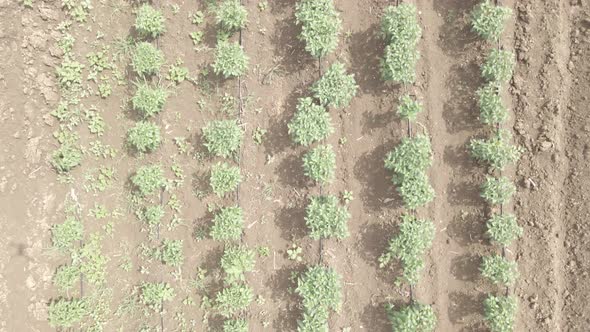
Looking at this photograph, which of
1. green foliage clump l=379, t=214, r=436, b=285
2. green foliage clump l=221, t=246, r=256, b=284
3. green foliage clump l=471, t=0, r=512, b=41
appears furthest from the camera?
green foliage clump l=221, t=246, r=256, b=284

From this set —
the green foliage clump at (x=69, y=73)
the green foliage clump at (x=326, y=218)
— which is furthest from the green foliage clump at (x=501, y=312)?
the green foliage clump at (x=69, y=73)

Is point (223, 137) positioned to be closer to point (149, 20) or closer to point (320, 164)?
point (320, 164)

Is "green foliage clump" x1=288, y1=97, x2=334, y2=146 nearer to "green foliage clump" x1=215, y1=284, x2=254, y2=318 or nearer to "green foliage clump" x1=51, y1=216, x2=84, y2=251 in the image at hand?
"green foliage clump" x1=215, y1=284, x2=254, y2=318

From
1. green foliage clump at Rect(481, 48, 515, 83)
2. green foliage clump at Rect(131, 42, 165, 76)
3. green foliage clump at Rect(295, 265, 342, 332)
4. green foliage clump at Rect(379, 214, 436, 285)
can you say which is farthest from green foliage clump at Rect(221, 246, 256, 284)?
green foliage clump at Rect(481, 48, 515, 83)

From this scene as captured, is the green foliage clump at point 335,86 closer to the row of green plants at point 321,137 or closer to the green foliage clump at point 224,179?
the row of green plants at point 321,137

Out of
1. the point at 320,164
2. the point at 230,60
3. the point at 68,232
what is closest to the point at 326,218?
the point at 320,164
